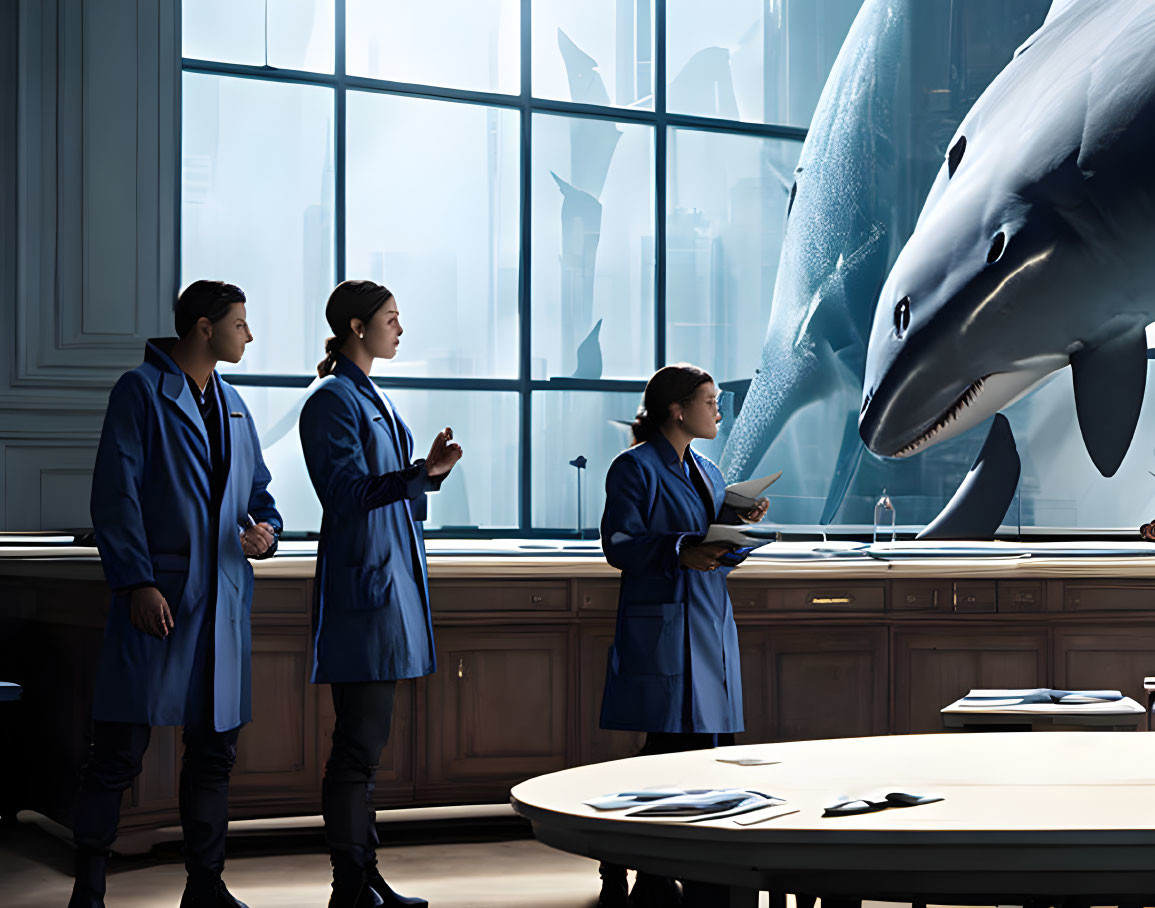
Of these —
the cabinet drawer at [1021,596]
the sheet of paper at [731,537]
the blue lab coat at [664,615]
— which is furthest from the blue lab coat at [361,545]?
the cabinet drawer at [1021,596]

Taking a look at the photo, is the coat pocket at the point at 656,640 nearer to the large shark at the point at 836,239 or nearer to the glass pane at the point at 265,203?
the large shark at the point at 836,239

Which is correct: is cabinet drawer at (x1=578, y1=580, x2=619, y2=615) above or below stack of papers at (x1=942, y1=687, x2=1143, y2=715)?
above

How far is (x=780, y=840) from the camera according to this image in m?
1.22

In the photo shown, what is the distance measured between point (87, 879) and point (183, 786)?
0.77 ft

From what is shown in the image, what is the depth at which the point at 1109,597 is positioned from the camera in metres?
3.79

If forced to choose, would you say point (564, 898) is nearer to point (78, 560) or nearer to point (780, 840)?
point (78, 560)

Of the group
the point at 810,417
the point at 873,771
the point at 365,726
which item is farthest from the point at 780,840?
the point at 810,417

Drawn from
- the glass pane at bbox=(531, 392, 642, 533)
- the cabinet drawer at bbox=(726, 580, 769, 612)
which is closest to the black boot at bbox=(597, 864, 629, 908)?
the cabinet drawer at bbox=(726, 580, 769, 612)

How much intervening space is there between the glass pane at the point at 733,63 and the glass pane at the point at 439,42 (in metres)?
0.65

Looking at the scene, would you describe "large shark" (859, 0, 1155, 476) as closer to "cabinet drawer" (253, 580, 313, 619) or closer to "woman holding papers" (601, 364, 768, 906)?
"woman holding papers" (601, 364, 768, 906)

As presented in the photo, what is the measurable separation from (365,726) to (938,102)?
316 cm

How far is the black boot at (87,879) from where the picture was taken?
2.27 metres

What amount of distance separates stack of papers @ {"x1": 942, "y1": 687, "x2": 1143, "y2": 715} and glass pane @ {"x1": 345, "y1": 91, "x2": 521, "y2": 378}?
2.71 meters

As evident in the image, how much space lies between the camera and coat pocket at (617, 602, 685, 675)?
258cm
